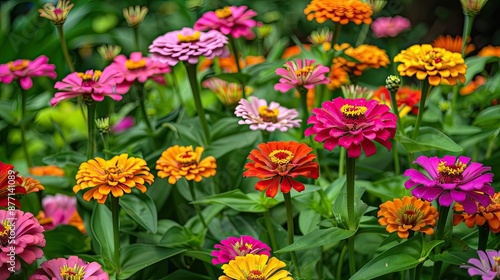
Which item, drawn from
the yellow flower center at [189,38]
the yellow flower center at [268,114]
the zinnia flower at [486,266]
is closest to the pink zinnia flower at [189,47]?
the yellow flower center at [189,38]

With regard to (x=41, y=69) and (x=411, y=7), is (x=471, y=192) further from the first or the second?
(x=411, y=7)

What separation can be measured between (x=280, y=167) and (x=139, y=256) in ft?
0.88

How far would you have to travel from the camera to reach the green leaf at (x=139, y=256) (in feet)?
3.12

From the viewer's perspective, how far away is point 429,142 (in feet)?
3.27

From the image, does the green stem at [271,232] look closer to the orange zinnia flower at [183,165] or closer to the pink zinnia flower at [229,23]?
the orange zinnia flower at [183,165]

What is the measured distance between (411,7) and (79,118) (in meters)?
1.09

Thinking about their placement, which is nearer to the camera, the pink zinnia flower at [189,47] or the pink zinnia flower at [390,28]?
the pink zinnia flower at [189,47]

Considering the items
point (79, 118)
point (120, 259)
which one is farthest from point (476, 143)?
point (79, 118)

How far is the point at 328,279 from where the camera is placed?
1.03m

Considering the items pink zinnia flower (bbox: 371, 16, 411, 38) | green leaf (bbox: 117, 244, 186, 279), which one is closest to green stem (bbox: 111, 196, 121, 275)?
green leaf (bbox: 117, 244, 186, 279)

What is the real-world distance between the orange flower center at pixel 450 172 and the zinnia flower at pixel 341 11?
337 mm

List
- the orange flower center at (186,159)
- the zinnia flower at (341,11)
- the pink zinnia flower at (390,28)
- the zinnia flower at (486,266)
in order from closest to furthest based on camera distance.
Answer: the zinnia flower at (486,266), the orange flower center at (186,159), the zinnia flower at (341,11), the pink zinnia flower at (390,28)

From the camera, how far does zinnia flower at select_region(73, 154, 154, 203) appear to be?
34.2 inches

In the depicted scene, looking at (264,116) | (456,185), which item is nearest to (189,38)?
(264,116)
